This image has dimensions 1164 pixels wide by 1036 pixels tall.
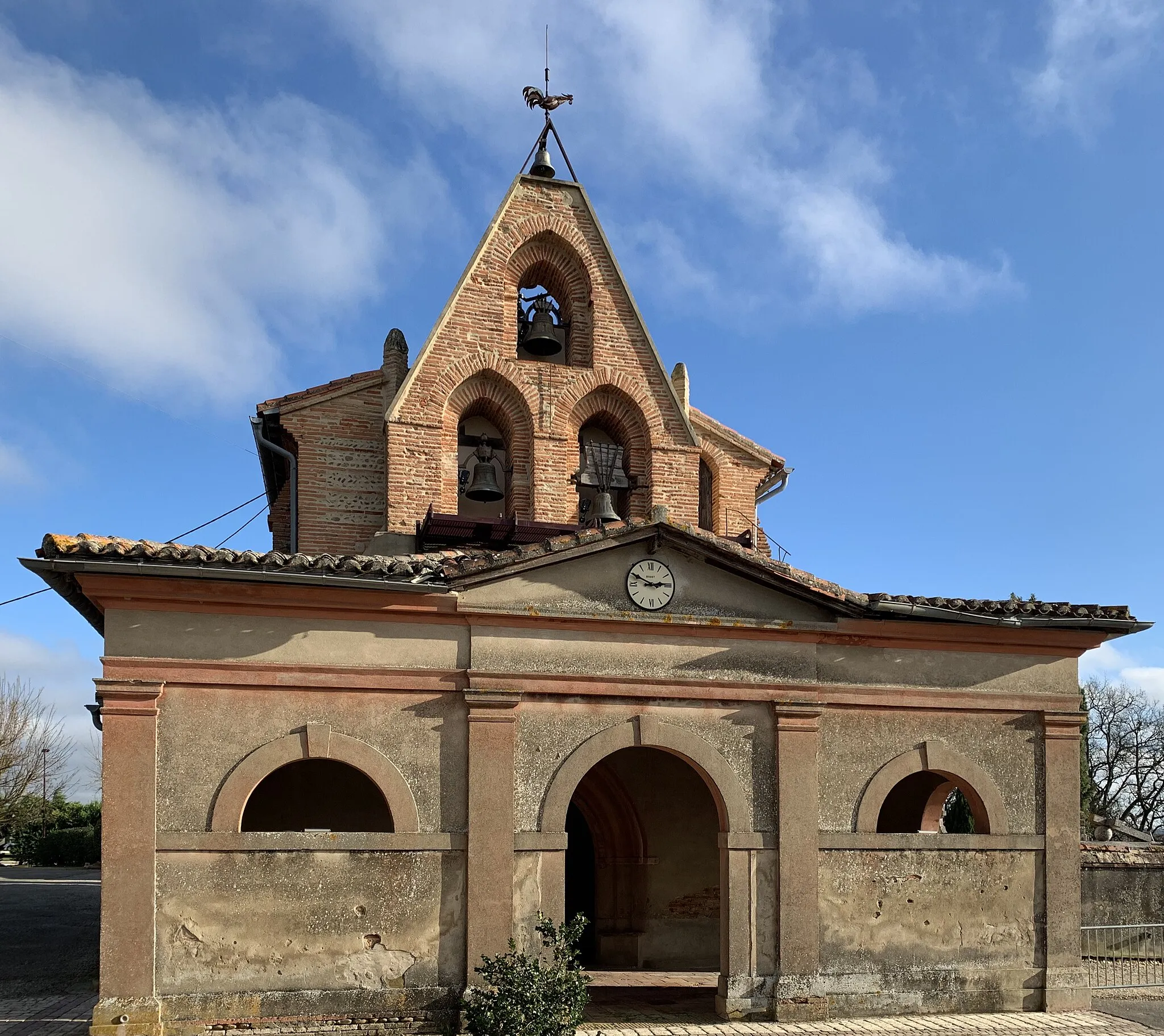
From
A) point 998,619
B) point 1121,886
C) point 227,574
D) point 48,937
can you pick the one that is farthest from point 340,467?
point 1121,886

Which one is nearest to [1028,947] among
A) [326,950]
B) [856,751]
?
[856,751]

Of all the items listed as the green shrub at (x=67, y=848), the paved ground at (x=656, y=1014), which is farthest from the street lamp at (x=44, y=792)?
the paved ground at (x=656, y=1014)

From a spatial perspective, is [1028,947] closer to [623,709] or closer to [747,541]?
[623,709]

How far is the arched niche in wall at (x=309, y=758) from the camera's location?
10141mm

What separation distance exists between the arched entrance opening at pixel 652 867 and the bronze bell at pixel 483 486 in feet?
12.8

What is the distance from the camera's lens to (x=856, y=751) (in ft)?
39.4

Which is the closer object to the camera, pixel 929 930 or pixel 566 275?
pixel 929 930

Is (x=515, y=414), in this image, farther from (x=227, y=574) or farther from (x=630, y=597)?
(x=227, y=574)

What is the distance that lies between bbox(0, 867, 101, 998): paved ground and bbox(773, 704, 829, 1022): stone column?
27.3 feet

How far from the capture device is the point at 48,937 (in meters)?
17.5

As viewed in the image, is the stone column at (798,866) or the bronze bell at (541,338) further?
the bronze bell at (541,338)

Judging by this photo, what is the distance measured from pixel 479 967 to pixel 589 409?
8.31m

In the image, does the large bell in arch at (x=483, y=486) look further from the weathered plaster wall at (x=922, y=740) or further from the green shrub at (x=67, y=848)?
the green shrub at (x=67, y=848)

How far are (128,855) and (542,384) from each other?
8.48 metres
